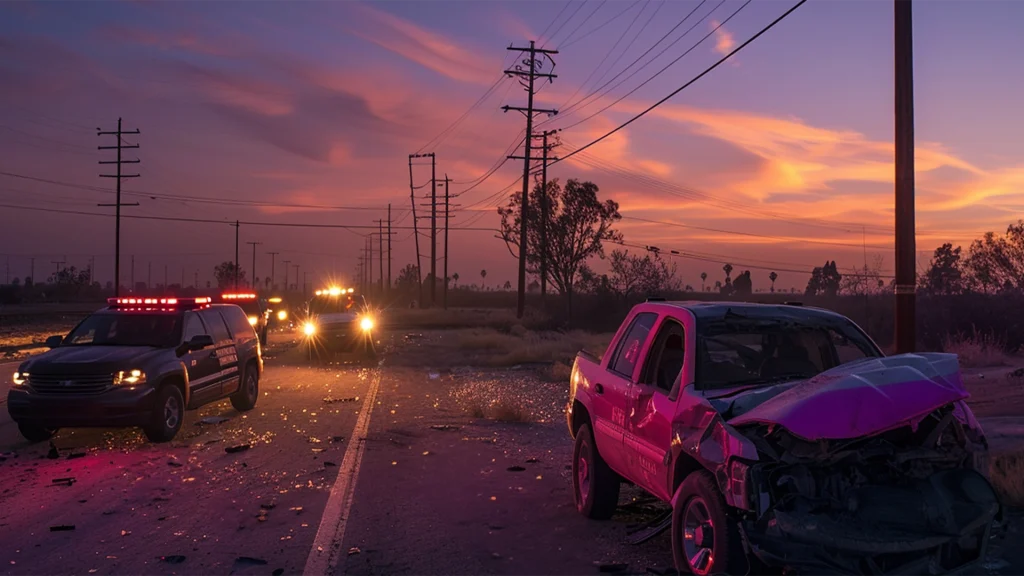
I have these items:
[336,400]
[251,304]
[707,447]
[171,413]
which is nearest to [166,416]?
[171,413]

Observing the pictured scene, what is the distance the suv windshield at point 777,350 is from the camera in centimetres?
638

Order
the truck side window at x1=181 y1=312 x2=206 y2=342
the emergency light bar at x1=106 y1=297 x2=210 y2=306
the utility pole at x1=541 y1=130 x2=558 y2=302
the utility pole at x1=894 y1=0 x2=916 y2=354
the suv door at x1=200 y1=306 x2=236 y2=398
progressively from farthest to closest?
the utility pole at x1=541 y1=130 x2=558 y2=302 → the suv door at x1=200 y1=306 x2=236 y2=398 → the emergency light bar at x1=106 y1=297 x2=210 y2=306 → the truck side window at x1=181 y1=312 x2=206 y2=342 → the utility pole at x1=894 y1=0 x2=916 y2=354

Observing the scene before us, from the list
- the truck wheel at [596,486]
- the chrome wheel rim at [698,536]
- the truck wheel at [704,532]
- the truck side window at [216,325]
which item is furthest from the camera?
the truck side window at [216,325]

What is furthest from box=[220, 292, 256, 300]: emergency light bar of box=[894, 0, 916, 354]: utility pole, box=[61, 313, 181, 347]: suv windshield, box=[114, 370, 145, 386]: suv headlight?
box=[894, 0, 916, 354]: utility pole

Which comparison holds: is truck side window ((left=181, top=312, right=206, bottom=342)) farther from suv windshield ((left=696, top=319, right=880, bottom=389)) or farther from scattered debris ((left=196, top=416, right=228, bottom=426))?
suv windshield ((left=696, top=319, right=880, bottom=389))

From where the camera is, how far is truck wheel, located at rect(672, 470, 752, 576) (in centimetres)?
504

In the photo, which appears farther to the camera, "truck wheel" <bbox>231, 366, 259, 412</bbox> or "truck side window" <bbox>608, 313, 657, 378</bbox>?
"truck wheel" <bbox>231, 366, 259, 412</bbox>

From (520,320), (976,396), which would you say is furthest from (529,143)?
(976,396)

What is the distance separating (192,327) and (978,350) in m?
18.8

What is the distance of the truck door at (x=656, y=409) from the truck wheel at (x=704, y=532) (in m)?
0.34

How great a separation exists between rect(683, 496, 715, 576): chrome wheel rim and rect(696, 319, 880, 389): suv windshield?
1.08 m

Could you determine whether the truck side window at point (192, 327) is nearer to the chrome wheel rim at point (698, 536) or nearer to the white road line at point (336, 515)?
the white road line at point (336, 515)

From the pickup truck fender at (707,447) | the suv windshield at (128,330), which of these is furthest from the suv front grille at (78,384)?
the pickup truck fender at (707,447)

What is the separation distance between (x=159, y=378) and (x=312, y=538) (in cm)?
597
